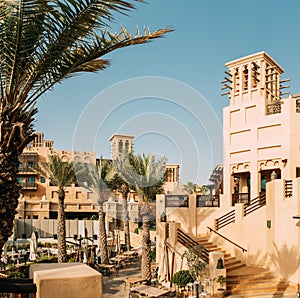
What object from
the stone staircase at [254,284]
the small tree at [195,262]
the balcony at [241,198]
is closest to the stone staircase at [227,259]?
the stone staircase at [254,284]

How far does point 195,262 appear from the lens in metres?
15.3

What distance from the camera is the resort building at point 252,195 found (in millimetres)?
16344

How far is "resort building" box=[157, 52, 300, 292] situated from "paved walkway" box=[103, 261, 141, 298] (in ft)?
7.05

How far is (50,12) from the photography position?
6484mm

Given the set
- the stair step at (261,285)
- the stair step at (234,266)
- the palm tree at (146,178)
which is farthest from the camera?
the palm tree at (146,178)

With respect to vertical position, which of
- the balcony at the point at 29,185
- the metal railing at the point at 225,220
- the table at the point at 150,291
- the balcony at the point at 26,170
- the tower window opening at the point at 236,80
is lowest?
the table at the point at 150,291

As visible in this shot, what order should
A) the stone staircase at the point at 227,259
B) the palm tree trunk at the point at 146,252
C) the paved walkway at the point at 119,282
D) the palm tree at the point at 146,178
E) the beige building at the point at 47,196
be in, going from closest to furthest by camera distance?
the paved walkway at the point at 119,282
the stone staircase at the point at 227,259
the palm tree trunk at the point at 146,252
the palm tree at the point at 146,178
the beige building at the point at 47,196

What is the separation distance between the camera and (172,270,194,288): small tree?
15.5 m

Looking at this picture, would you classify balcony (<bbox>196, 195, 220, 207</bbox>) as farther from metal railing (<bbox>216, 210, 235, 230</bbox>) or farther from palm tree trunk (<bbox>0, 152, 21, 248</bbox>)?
palm tree trunk (<bbox>0, 152, 21, 248</bbox>)

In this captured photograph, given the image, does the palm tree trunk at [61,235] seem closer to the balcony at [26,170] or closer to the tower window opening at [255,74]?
the tower window opening at [255,74]

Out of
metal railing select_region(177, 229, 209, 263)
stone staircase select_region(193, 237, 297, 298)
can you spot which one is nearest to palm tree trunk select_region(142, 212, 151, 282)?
metal railing select_region(177, 229, 209, 263)

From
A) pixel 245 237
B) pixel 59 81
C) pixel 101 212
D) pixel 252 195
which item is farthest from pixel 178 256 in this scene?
pixel 59 81

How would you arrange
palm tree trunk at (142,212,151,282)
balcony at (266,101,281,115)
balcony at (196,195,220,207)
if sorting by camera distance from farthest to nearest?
balcony at (196,195,220,207) < balcony at (266,101,281,115) < palm tree trunk at (142,212,151,282)

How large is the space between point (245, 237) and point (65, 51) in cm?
1359
